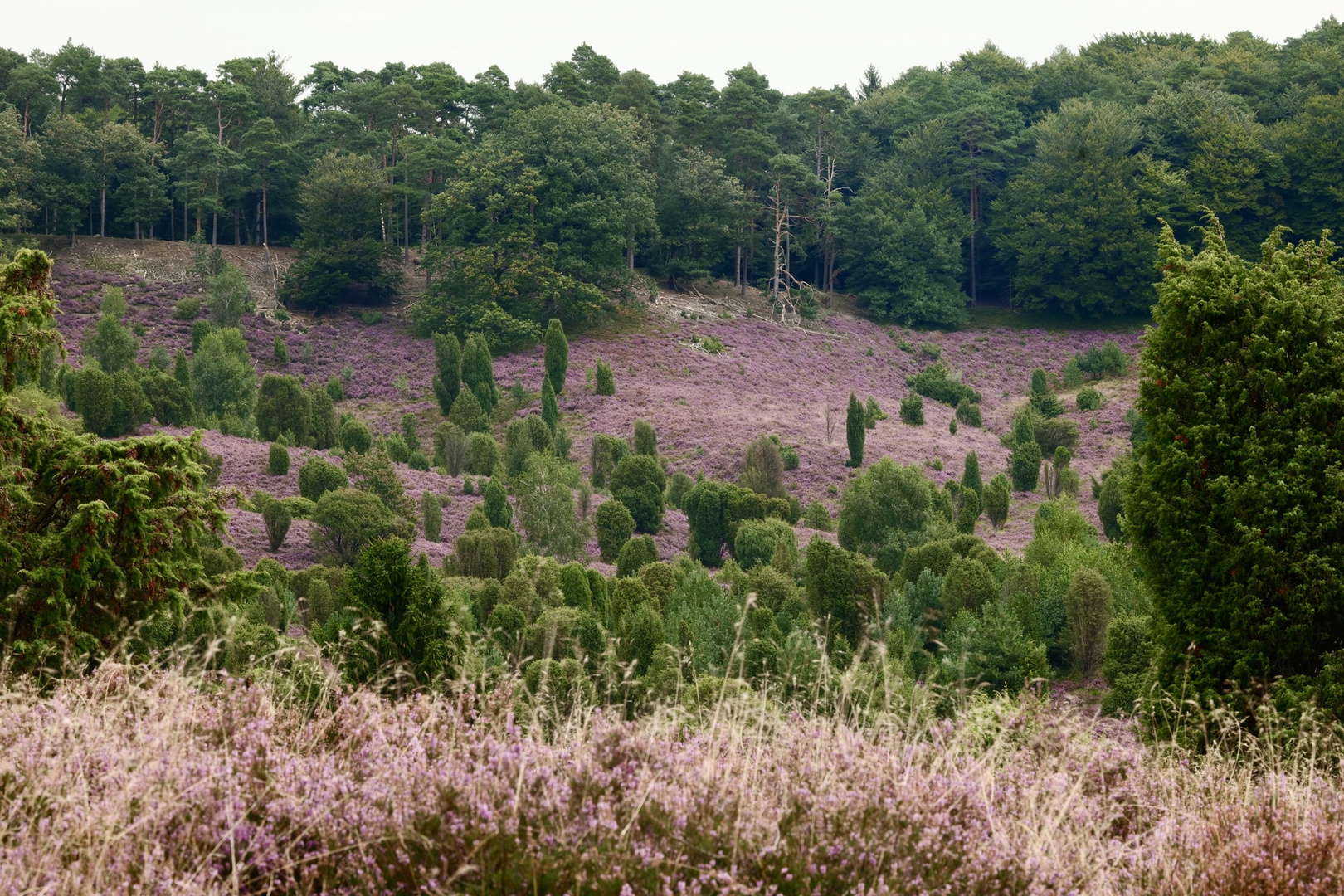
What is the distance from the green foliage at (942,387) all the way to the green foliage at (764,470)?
43.8 ft

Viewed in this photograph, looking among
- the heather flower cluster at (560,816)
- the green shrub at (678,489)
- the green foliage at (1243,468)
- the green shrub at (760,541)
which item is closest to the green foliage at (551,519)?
the green shrub at (760,541)

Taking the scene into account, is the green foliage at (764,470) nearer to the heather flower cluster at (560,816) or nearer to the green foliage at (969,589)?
the green foliage at (969,589)

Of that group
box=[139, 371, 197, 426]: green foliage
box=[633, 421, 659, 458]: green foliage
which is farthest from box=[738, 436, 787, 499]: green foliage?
box=[139, 371, 197, 426]: green foliage

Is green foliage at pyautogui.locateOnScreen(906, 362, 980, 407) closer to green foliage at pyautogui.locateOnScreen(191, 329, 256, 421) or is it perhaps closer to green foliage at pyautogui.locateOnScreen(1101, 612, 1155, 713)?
Answer: green foliage at pyautogui.locateOnScreen(191, 329, 256, 421)

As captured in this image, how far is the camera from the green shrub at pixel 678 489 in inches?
1008

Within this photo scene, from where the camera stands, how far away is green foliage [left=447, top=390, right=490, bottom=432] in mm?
29484

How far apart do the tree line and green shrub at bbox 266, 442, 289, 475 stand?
15.4m

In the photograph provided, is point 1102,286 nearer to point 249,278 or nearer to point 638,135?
point 638,135

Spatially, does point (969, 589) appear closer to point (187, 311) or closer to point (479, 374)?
point (479, 374)

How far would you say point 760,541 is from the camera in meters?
19.9

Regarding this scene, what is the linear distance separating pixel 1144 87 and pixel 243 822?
57090 mm

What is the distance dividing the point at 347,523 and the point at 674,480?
9.35 meters

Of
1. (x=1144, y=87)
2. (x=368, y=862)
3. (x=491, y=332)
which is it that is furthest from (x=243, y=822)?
(x=1144, y=87)

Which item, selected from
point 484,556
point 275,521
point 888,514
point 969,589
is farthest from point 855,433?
point 275,521
